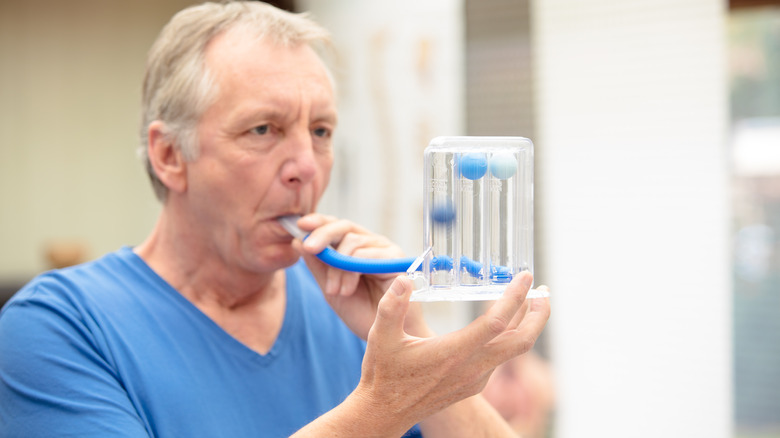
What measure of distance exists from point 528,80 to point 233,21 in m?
1.79

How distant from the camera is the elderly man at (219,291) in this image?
1.02 m

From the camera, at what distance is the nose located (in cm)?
120

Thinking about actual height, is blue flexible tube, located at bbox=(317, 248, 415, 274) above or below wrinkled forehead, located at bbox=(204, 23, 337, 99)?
below

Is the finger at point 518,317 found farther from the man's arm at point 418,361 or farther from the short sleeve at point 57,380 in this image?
the short sleeve at point 57,380

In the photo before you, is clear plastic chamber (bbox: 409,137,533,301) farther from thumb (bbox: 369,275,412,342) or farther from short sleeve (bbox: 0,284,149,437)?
short sleeve (bbox: 0,284,149,437)

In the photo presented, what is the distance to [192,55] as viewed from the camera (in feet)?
4.00

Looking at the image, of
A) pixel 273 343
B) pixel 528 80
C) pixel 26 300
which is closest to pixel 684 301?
pixel 528 80

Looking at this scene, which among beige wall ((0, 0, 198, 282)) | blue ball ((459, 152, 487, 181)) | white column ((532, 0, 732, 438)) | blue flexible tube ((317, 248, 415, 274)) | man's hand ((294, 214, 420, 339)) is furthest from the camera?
beige wall ((0, 0, 198, 282))

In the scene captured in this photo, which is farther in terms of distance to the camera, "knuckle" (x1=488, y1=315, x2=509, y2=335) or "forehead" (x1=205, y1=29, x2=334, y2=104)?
"forehead" (x1=205, y1=29, x2=334, y2=104)

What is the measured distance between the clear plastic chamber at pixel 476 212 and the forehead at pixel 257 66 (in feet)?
1.21

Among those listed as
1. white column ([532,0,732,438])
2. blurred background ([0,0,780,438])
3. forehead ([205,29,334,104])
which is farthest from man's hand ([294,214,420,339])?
white column ([532,0,732,438])

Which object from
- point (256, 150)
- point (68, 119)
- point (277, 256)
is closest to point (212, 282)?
point (277, 256)

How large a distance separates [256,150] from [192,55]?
0.65 feet

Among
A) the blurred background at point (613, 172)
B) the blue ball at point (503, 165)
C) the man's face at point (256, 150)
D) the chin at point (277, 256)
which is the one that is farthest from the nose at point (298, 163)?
the blurred background at point (613, 172)
